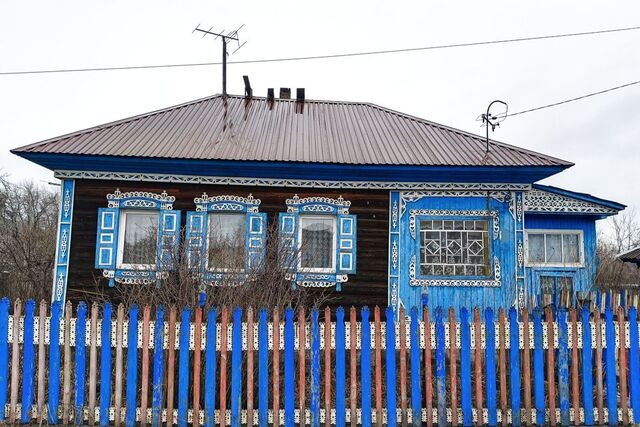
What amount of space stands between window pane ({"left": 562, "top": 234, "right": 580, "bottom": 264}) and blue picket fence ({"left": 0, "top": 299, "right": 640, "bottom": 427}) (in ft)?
22.4

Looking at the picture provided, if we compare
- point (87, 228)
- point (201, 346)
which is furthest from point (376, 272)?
point (87, 228)

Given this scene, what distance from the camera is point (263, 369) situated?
15.8 ft

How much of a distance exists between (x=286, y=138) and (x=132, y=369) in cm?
634

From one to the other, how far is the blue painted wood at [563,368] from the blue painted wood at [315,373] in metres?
2.55

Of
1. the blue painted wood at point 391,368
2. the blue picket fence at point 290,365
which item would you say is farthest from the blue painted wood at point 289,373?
the blue painted wood at point 391,368

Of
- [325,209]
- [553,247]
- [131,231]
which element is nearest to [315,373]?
[325,209]

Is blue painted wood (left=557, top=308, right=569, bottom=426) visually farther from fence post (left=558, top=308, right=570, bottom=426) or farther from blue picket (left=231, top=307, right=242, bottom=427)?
blue picket (left=231, top=307, right=242, bottom=427)

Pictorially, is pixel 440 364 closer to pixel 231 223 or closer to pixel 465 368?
pixel 465 368

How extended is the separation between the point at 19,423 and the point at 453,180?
7743 mm

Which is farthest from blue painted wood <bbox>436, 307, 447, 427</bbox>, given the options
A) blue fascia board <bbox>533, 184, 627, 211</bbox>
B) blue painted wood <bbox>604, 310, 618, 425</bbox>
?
blue fascia board <bbox>533, 184, 627, 211</bbox>

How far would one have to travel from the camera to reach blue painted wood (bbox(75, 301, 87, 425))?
4.79 meters

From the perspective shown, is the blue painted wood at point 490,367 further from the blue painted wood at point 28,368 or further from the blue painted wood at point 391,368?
the blue painted wood at point 28,368

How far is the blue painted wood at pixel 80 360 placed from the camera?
15.7 feet

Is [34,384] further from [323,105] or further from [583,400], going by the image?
[323,105]
